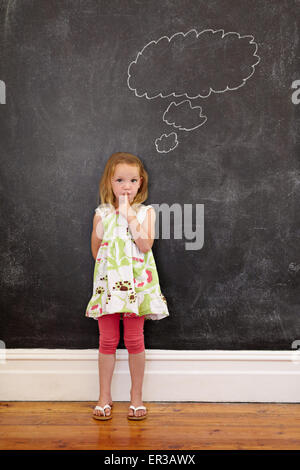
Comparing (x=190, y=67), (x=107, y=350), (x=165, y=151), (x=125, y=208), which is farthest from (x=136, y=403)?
(x=190, y=67)

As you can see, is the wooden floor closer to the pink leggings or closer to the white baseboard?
the white baseboard

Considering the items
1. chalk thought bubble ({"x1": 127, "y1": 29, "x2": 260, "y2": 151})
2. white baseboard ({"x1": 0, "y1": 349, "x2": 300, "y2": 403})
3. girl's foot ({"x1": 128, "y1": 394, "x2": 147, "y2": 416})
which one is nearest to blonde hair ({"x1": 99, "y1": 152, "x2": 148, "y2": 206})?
chalk thought bubble ({"x1": 127, "y1": 29, "x2": 260, "y2": 151})

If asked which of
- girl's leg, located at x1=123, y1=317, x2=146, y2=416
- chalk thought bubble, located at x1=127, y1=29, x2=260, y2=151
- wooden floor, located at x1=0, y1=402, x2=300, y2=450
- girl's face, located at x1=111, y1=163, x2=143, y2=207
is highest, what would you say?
chalk thought bubble, located at x1=127, y1=29, x2=260, y2=151

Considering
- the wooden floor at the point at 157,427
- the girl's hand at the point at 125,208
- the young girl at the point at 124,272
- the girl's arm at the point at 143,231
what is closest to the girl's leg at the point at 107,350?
the young girl at the point at 124,272

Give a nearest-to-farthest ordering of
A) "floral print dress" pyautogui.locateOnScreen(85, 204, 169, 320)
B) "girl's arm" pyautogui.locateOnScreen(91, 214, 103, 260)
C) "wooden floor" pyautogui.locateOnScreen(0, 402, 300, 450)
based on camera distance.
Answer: "wooden floor" pyautogui.locateOnScreen(0, 402, 300, 450)
"floral print dress" pyautogui.locateOnScreen(85, 204, 169, 320)
"girl's arm" pyautogui.locateOnScreen(91, 214, 103, 260)

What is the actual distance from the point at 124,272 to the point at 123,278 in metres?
0.03

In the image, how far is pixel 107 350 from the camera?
1834 mm

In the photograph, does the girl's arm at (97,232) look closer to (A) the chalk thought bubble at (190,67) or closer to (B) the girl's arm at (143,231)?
(B) the girl's arm at (143,231)

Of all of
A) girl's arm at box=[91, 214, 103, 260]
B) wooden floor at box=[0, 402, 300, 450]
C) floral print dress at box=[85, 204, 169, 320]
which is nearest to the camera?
wooden floor at box=[0, 402, 300, 450]

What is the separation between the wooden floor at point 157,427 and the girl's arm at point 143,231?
725 mm

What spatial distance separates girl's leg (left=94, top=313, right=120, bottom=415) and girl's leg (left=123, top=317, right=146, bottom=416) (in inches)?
1.9

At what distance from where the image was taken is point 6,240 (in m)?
2.00

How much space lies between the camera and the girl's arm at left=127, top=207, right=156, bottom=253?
1807mm

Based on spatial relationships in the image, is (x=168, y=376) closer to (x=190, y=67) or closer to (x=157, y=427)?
(x=157, y=427)
